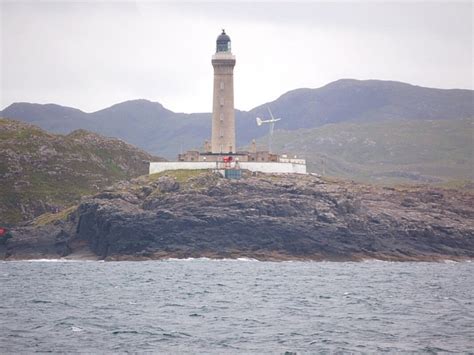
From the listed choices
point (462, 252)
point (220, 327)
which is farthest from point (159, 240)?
point (220, 327)

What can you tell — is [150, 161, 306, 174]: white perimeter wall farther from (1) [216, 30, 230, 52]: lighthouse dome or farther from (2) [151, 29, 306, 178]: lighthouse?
(1) [216, 30, 230, 52]: lighthouse dome

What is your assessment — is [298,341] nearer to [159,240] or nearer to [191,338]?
[191,338]

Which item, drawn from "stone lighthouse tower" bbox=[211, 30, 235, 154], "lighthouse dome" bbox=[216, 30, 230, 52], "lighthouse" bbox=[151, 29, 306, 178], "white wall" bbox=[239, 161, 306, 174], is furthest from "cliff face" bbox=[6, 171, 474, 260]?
"lighthouse dome" bbox=[216, 30, 230, 52]

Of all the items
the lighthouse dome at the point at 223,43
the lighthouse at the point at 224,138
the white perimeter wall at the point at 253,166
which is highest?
the lighthouse dome at the point at 223,43

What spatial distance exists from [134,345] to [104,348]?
2.16 meters

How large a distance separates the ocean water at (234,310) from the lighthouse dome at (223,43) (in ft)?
216

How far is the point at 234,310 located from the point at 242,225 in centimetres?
7870

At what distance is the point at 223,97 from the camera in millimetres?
192000

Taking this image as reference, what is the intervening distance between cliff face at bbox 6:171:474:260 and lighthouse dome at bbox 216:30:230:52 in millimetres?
24821

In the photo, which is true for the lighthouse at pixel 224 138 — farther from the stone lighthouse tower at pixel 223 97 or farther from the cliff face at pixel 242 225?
the cliff face at pixel 242 225

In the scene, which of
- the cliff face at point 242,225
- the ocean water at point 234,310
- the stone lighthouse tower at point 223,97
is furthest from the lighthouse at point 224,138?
the ocean water at point 234,310

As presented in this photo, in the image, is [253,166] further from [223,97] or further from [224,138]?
[223,97]

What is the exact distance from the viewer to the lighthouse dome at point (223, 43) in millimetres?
193500

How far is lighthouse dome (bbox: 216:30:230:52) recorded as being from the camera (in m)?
194
